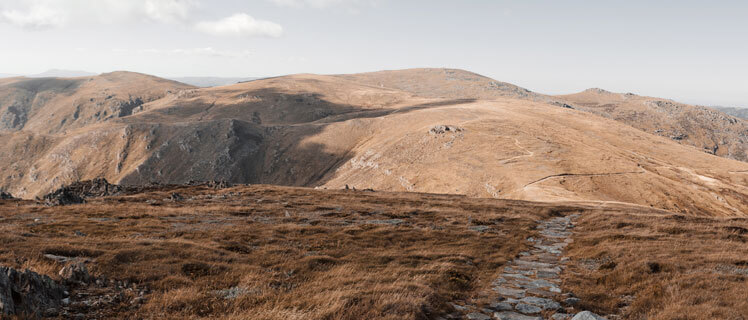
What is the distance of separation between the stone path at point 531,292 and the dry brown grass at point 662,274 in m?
0.72

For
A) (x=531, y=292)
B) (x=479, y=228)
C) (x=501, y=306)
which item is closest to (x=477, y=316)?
(x=501, y=306)

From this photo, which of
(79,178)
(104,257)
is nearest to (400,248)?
(104,257)

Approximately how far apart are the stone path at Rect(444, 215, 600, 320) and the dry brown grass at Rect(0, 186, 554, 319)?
84cm

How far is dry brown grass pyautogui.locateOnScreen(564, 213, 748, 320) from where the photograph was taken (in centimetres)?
1230

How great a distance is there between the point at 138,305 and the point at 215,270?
456cm

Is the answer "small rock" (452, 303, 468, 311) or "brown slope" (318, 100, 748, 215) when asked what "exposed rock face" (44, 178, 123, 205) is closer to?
"small rock" (452, 303, 468, 311)

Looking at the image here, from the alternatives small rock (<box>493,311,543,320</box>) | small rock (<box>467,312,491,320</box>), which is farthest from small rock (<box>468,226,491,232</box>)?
small rock (<box>467,312,491,320</box>)

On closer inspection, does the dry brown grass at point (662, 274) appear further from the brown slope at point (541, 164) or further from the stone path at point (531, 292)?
the brown slope at point (541, 164)

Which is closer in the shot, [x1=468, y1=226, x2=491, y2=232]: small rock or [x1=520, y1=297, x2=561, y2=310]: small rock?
[x1=520, y1=297, x2=561, y2=310]: small rock

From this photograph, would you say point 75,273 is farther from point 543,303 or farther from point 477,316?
point 543,303

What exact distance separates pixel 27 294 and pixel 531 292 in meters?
16.4

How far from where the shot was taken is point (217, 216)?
121 ft

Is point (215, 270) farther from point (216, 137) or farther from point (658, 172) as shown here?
point (216, 137)

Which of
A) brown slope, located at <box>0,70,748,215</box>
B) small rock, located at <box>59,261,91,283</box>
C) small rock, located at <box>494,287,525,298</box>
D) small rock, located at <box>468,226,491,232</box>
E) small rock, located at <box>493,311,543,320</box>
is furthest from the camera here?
brown slope, located at <box>0,70,748,215</box>
